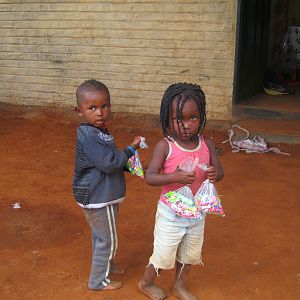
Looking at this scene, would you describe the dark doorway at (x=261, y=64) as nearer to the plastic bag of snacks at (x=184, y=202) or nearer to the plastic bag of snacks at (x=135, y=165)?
the plastic bag of snacks at (x=135, y=165)

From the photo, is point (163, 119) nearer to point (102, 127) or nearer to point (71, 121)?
point (102, 127)

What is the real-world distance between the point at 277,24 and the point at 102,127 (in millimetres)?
9119

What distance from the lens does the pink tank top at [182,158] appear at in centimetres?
252

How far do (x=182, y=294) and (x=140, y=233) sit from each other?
3.37 feet

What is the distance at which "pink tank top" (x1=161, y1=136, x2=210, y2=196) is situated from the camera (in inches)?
99.1

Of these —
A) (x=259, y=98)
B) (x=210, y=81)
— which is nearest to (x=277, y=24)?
(x=259, y=98)

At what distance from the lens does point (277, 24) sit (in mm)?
10805

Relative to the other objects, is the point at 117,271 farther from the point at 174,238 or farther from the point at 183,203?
the point at 183,203

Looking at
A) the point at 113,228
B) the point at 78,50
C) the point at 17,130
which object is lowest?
the point at 17,130

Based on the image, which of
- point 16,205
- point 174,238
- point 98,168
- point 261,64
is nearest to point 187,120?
point 98,168

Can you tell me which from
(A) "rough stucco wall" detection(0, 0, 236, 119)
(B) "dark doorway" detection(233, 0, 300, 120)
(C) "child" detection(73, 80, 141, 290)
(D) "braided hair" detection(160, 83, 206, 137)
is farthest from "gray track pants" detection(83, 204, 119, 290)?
(B) "dark doorway" detection(233, 0, 300, 120)

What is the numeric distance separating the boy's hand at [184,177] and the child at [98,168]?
1.12ft

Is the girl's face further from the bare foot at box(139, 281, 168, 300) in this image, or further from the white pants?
the bare foot at box(139, 281, 168, 300)

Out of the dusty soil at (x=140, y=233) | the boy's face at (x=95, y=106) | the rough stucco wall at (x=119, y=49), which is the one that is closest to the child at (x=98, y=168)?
the boy's face at (x=95, y=106)
